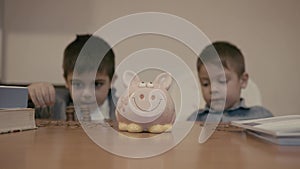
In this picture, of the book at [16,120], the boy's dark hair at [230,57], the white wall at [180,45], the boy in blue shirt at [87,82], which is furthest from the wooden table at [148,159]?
the white wall at [180,45]

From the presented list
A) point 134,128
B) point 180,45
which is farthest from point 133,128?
point 180,45

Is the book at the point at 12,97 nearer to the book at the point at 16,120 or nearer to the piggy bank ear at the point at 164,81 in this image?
the book at the point at 16,120

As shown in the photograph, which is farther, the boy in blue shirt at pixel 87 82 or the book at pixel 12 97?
the boy in blue shirt at pixel 87 82

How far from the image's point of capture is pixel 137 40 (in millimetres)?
2084

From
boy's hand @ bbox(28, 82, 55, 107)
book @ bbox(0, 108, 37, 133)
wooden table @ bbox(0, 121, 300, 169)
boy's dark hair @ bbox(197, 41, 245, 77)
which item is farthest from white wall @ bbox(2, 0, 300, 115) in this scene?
wooden table @ bbox(0, 121, 300, 169)

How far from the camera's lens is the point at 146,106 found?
619mm

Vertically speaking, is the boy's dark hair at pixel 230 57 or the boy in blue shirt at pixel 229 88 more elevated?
the boy's dark hair at pixel 230 57

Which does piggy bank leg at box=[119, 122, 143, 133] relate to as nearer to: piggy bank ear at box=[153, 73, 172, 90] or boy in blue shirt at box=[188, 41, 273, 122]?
piggy bank ear at box=[153, 73, 172, 90]

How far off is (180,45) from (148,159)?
1.73 m

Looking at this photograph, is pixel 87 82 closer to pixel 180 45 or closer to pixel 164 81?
pixel 164 81

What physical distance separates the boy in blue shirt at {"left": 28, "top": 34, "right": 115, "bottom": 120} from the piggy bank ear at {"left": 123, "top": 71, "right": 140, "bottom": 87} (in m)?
0.12

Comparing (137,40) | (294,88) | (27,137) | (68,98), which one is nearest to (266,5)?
(294,88)

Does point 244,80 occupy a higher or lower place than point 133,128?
higher

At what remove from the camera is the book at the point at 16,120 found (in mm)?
603
